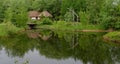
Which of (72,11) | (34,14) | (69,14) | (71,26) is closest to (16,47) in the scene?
(71,26)

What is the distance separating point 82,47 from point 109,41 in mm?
5839

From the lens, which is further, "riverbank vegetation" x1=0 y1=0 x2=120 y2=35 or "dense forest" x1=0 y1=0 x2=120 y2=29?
"dense forest" x1=0 y1=0 x2=120 y2=29

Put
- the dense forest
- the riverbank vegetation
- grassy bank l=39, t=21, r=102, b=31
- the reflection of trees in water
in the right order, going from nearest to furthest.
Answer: the reflection of trees in water < the riverbank vegetation < the dense forest < grassy bank l=39, t=21, r=102, b=31

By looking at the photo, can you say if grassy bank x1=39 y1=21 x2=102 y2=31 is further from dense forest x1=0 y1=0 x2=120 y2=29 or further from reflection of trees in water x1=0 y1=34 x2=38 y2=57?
reflection of trees in water x1=0 y1=34 x2=38 y2=57

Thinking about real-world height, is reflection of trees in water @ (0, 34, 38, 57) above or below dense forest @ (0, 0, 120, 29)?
below

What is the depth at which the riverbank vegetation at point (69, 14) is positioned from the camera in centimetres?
5406

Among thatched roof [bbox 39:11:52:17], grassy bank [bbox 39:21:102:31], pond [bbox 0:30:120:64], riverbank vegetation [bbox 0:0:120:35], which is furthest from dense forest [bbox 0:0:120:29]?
pond [bbox 0:30:120:64]

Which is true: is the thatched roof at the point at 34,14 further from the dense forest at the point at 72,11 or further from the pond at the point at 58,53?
the pond at the point at 58,53

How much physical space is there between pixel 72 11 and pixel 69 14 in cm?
108

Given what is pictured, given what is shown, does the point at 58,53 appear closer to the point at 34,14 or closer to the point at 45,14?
the point at 45,14

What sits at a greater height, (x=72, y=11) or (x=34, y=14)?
(x=72, y=11)

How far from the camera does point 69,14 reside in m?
66.2

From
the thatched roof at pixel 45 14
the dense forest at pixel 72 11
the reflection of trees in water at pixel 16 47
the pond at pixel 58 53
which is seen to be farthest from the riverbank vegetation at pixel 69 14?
the pond at pixel 58 53

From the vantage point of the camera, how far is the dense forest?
54.4 m
